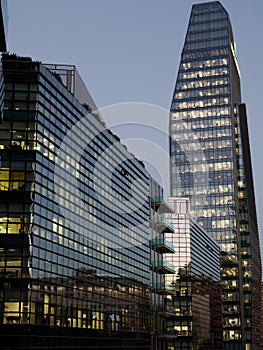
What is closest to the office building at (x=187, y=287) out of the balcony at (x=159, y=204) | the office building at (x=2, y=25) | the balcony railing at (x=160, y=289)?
the balcony railing at (x=160, y=289)

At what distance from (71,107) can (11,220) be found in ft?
59.0

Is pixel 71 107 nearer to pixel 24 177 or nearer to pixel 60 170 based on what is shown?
pixel 60 170

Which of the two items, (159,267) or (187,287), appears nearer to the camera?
(159,267)

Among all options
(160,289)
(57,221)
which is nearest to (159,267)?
(160,289)

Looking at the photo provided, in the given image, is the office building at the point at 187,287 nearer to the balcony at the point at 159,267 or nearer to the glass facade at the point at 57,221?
the balcony at the point at 159,267

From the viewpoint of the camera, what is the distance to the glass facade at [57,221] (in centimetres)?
5738

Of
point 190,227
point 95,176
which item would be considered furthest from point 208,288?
point 95,176

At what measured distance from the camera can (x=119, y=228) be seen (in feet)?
286

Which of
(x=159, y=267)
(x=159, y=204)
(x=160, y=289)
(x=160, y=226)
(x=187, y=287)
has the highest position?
(x=159, y=204)

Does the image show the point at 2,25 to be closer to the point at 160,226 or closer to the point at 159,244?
the point at 159,244

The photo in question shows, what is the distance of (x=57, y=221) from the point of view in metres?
64.4

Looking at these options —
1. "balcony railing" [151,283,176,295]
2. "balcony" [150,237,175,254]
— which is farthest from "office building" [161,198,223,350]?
"balcony" [150,237,175,254]

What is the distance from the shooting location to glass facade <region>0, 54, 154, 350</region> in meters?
57.4

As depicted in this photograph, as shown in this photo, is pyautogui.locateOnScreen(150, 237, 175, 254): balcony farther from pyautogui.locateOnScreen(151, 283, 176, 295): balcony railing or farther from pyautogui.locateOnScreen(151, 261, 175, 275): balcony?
pyautogui.locateOnScreen(151, 283, 176, 295): balcony railing
